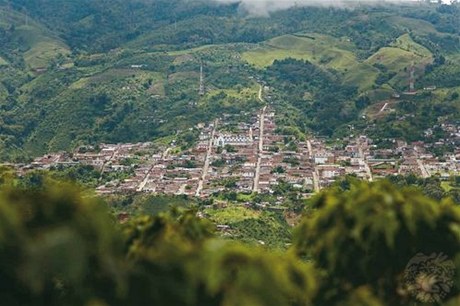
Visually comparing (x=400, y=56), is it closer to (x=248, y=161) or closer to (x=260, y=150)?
(x=260, y=150)

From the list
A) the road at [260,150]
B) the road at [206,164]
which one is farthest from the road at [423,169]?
the road at [206,164]

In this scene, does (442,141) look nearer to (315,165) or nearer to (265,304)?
(315,165)

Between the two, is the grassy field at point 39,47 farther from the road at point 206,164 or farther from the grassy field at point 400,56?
the grassy field at point 400,56

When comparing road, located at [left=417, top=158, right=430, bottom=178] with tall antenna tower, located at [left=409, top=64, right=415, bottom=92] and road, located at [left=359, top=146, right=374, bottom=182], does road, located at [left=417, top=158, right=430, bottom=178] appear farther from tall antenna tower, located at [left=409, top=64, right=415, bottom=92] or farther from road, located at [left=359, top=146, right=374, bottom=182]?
tall antenna tower, located at [left=409, top=64, right=415, bottom=92]

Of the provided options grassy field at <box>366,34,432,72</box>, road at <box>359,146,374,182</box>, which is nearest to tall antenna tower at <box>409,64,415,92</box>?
grassy field at <box>366,34,432,72</box>

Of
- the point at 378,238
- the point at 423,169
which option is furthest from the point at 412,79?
the point at 378,238
